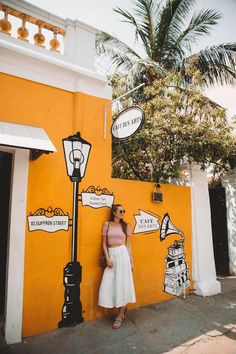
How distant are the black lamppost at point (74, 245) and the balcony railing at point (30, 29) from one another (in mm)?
1736

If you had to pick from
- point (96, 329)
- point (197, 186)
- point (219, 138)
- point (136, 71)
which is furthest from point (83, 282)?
point (136, 71)

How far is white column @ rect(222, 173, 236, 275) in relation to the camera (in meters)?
7.70

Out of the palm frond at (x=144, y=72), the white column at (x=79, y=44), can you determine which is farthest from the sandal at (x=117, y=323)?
the palm frond at (x=144, y=72)

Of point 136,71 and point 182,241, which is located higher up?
point 136,71

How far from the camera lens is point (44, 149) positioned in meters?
3.48

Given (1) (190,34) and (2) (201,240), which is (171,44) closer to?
(1) (190,34)

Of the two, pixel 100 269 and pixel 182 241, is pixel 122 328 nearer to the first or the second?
pixel 100 269

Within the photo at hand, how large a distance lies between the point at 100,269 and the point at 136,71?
5903mm

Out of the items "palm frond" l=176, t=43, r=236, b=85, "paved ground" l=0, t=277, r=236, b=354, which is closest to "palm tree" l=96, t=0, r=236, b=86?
"palm frond" l=176, t=43, r=236, b=85

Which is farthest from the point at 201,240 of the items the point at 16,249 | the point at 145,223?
the point at 16,249

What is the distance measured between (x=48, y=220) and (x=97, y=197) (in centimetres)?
96

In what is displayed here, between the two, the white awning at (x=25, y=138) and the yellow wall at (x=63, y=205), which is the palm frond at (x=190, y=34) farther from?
the white awning at (x=25, y=138)

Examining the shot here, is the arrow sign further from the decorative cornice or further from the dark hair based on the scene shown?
the decorative cornice

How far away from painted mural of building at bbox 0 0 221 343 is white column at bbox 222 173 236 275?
3.28 meters
